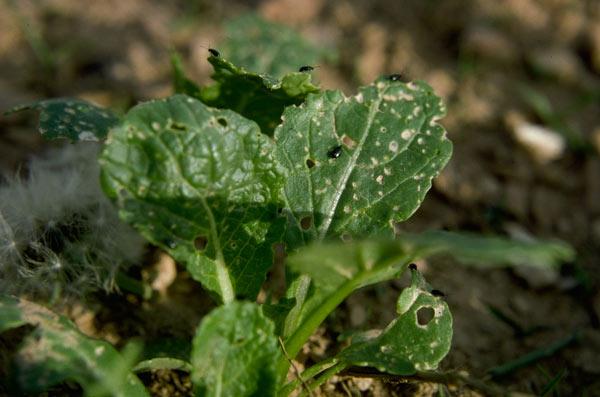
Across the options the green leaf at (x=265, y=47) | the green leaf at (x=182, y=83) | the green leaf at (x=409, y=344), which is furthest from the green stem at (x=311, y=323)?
the green leaf at (x=265, y=47)

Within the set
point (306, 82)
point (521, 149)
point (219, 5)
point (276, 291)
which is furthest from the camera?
point (219, 5)

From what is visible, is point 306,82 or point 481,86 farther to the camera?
point 481,86

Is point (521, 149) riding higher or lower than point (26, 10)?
lower

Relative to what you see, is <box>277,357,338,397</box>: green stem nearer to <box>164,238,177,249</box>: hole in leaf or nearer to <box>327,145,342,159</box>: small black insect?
<box>164,238,177,249</box>: hole in leaf

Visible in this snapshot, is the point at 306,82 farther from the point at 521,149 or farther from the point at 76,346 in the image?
the point at 521,149

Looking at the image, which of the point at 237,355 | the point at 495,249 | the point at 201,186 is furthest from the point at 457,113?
the point at 495,249

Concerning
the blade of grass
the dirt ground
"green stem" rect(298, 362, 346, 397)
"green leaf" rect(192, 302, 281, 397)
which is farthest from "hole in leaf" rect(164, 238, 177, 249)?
the blade of grass

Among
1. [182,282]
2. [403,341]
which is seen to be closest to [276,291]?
[182,282]

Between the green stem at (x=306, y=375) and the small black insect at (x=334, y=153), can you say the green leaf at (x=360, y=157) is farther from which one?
the green stem at (x=306, y=375)
